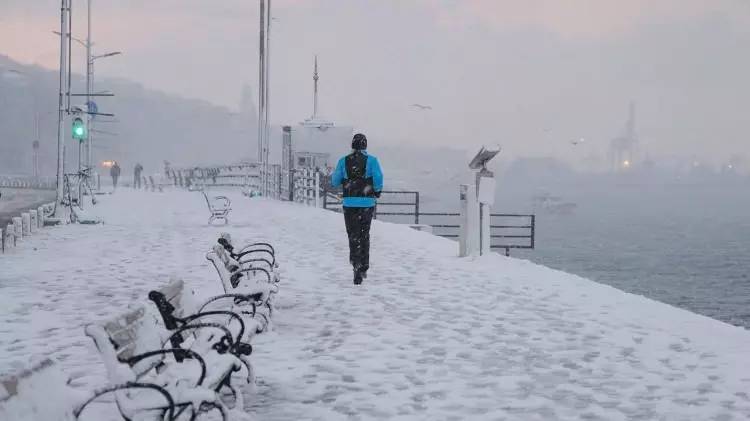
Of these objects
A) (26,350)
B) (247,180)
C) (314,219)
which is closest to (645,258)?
(247,180)

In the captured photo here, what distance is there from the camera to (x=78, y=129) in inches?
851

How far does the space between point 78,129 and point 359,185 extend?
1337 centimetres

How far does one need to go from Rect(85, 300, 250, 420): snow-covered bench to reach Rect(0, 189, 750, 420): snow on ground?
0.69 meters

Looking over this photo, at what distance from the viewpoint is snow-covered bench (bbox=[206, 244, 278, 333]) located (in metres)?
7.06

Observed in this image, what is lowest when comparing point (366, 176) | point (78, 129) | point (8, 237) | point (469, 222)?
point (8, 237)

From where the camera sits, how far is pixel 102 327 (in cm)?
411

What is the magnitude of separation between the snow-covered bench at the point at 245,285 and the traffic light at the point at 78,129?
14333 millimetres

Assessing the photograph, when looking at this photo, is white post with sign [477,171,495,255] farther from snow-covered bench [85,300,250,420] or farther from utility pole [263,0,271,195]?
utility pole [263,0,271,195]

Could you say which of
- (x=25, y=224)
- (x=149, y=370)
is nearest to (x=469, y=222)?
(x=25, y=224)

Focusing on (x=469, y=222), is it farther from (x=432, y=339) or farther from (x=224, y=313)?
(x=224, y=313)

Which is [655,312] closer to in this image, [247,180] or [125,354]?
[125,354]

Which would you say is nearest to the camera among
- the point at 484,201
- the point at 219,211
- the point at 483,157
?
the point at 484,201

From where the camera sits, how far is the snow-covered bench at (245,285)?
7.06 meters

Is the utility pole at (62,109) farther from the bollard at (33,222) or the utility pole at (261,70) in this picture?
the utility pole at (261,70)
